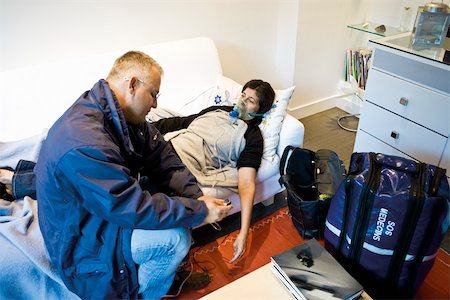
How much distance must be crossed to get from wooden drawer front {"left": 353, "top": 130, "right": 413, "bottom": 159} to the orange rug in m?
0.58

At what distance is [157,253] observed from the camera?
1233 millimetres

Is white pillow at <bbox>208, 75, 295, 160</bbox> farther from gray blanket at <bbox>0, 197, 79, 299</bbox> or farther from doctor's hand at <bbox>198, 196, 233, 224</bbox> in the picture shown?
gray blanket at <bbox>0, 197, 79, 299</bbox>

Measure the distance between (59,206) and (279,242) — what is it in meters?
1.06

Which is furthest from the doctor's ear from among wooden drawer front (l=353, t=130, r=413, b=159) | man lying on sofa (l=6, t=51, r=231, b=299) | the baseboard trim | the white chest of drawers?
the baseboard trim

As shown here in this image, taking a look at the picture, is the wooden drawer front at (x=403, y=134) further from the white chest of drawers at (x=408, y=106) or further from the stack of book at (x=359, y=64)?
the stack of book at (x=359, y=64)

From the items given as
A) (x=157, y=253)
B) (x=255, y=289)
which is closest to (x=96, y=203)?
(x=157, y=253)

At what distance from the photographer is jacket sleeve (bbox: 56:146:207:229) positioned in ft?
3.31

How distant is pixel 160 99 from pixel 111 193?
1048 mm

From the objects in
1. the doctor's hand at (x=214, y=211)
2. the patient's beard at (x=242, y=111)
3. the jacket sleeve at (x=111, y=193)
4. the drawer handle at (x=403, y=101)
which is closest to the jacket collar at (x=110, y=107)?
the jacket sleeve at (x=111, y=193)

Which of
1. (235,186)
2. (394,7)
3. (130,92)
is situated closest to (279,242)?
(235,186)

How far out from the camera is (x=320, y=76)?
287 cm

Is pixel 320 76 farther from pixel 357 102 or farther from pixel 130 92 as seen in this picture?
pixel 130 92

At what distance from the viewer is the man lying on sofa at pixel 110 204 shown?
1030 mm

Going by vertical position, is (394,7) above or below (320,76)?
above
